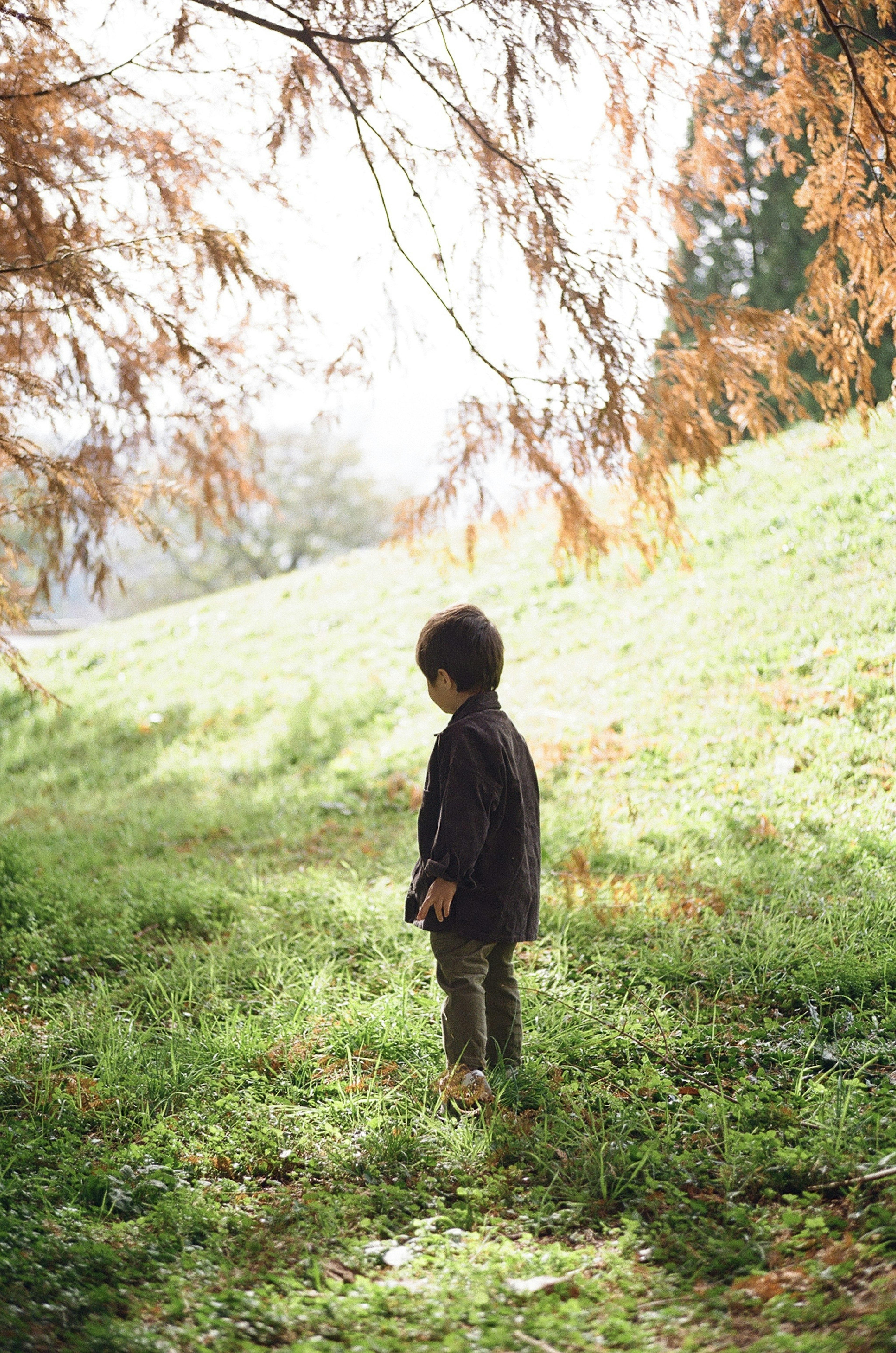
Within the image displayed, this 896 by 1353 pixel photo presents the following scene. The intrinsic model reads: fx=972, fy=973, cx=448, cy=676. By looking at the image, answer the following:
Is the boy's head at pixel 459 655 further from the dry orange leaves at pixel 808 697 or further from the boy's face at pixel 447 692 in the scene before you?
the dry orange leaves at pixel 808 697

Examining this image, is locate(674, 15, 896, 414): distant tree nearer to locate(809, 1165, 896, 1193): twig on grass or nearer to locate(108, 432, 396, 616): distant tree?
locate(809, 1165, 896, 1193): twig on grass

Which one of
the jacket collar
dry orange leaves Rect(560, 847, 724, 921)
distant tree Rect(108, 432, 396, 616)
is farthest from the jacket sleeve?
distant tree Rect(108, 432, 396, 616)

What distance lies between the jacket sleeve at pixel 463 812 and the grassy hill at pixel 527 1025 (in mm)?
795

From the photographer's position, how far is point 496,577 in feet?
40.6

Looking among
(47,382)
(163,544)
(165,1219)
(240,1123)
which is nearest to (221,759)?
(163,544)

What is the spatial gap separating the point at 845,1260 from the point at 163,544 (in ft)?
14.1

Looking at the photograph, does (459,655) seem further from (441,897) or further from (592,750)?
(592,750)

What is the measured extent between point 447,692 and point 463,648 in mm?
172

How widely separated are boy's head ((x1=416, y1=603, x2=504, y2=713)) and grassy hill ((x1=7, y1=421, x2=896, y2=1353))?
1344 mm

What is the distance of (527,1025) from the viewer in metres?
3.80

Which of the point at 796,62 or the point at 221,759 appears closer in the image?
the point at 796,62

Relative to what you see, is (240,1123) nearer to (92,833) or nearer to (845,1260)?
(845,1260)

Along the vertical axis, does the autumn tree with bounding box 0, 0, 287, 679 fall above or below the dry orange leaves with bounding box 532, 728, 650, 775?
above

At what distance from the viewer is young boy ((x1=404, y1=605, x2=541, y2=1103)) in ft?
10.4
